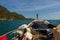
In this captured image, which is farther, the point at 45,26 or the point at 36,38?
the point at 45,26

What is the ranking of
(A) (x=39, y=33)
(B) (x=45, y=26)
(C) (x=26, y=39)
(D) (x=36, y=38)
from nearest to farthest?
(C) (x=26, y=39) < (D) (x=36, y=38) < (A) (x=39, y=33) < (B) (x=45, y=26)

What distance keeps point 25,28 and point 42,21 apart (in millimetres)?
4809

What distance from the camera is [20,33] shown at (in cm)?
1034

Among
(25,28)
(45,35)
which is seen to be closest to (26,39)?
(25,28)

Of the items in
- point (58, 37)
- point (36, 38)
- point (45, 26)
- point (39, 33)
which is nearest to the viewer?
point (58, 37)

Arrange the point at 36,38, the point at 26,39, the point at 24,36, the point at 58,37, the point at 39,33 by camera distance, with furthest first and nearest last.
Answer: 1. the point at 39,33
2. the point at 36,38
3. the point at 24,36
4. the point at 26,39
5. the point at 58,37

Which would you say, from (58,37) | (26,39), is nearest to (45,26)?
(26,39)

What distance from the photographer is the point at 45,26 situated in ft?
49.3

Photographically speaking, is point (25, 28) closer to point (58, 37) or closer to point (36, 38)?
point (36, 38)

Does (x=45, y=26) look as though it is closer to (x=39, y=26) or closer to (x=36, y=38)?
(x=39, y=26)

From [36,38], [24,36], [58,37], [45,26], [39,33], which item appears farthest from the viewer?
[45,26]

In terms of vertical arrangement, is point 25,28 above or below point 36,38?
above

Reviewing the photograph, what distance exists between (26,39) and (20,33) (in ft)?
3.55

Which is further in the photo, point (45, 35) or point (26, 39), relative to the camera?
point (45, 35)
